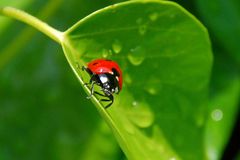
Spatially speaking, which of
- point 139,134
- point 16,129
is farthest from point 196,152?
→ point 16,129

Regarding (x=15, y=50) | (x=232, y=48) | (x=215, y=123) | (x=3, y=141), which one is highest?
(x=15, y=50)

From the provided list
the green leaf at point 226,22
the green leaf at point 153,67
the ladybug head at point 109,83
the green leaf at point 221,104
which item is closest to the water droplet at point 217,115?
the green leaf at point 221,104

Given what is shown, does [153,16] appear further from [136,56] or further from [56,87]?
[56,87]

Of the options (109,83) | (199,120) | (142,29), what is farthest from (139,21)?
(199,120)

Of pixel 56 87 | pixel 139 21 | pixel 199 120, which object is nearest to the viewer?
pixel 139 21

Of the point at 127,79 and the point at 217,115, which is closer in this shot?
the point at 127,79

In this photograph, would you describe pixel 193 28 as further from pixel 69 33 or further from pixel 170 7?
Result: pixel 69 33

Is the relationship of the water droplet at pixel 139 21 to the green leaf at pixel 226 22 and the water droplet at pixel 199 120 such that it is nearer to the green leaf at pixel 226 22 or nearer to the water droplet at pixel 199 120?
the water droplet at pixel 199 120

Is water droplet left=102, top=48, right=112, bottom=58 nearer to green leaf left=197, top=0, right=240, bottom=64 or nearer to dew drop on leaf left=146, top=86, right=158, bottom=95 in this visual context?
dew drop on leaf left=146, top=86, right=158, bottom=95
